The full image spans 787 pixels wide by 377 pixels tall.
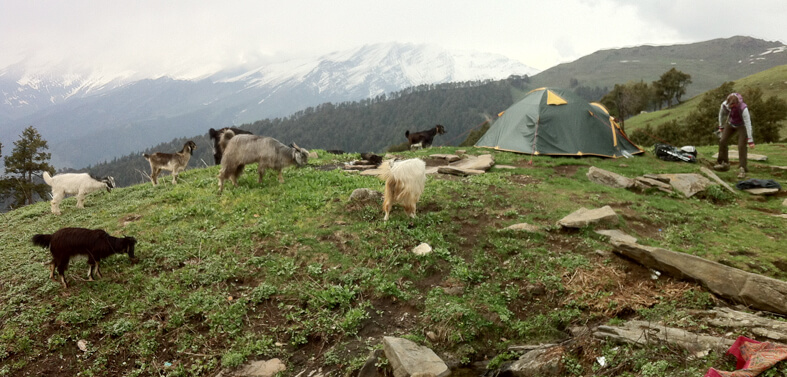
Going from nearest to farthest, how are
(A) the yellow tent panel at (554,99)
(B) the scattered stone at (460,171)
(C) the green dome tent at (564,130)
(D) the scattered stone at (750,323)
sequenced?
(D) the scattered stone at (750,323)
(B) the scattered stone at (460,171)
(C) the green dome tent at (564,130)
(A) the yellow tent panel at (554,99)

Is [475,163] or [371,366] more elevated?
[475,163]

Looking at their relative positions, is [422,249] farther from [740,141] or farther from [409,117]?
[409,117]

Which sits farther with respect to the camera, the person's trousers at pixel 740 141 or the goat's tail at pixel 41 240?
the person's trousers at pixel 740 141

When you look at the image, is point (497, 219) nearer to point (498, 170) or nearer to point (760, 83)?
point (498, 170)

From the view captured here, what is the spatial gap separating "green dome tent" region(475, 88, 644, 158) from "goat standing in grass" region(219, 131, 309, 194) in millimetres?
11076

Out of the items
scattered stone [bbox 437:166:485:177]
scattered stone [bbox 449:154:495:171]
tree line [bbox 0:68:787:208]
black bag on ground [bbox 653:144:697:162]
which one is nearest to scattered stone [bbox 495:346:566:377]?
scattered stone [bbox 437:166:485:177]

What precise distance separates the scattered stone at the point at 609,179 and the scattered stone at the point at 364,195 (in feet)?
25.6

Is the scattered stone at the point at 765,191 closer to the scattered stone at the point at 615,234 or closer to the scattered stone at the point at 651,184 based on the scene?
the scattered stone at the point at 651,184

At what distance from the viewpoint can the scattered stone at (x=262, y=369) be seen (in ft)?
15.1

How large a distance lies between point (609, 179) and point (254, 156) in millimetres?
11486

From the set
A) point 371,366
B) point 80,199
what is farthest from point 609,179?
point 80,199

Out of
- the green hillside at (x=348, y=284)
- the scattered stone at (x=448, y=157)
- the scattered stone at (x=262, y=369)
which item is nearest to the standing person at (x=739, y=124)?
the green hillside at (x=348, y=284)

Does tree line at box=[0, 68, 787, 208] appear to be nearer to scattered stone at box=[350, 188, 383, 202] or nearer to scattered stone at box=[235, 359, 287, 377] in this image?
scattered stone at box=[350, 188, 383, 202]

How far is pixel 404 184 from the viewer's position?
331 inches
